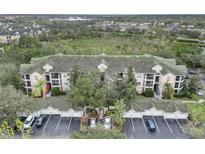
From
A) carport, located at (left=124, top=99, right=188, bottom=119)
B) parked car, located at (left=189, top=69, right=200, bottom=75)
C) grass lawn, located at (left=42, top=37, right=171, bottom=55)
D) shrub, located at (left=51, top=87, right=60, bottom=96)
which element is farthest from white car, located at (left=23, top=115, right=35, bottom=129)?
parked car, located at (left=189, top=69, right=200, bottom=75)

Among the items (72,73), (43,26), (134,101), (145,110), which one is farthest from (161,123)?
(43,26)

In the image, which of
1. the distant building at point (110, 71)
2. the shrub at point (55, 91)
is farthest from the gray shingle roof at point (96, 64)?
the shrub at point (55, 91)

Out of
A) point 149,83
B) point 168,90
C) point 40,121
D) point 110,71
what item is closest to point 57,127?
point 40,121

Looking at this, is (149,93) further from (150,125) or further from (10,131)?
(10,131)

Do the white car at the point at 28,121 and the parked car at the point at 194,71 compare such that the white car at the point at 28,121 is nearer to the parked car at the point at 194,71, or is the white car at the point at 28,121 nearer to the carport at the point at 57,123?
the carport at the point at 57,123

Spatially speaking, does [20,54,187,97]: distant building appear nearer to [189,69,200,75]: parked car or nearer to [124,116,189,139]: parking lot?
[124,116,189,139]: parking lot
